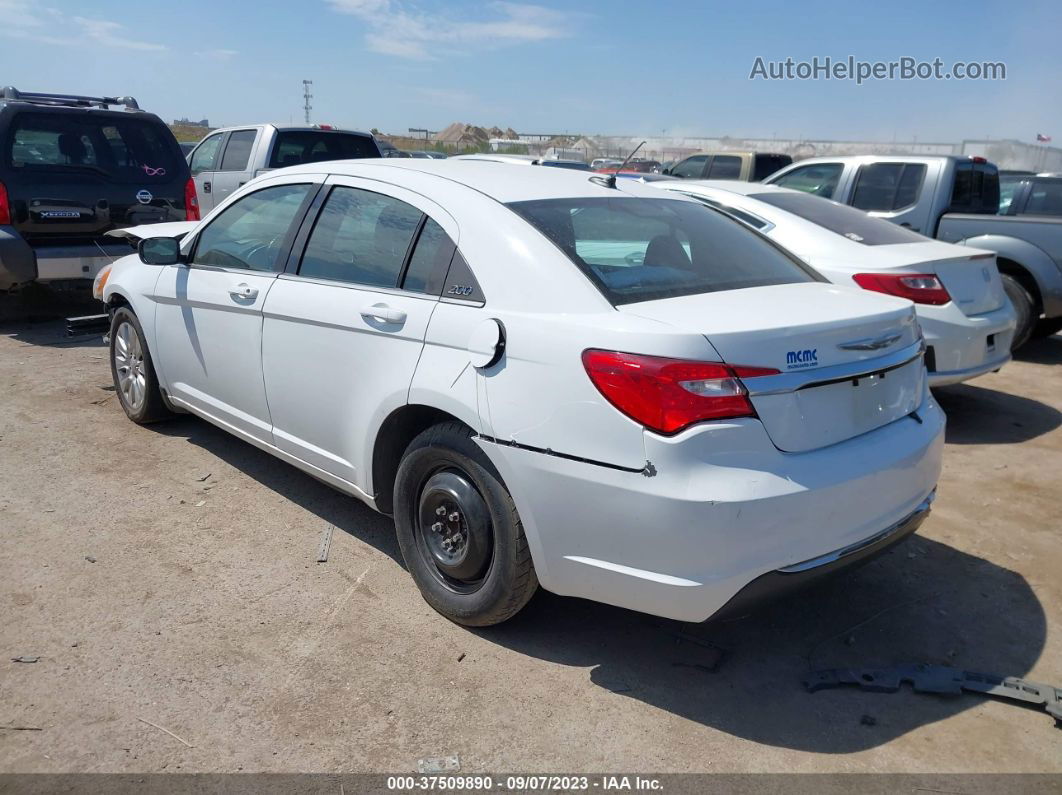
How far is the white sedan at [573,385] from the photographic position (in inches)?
103

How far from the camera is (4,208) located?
735cm

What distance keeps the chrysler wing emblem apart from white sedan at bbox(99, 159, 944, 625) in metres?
0.02

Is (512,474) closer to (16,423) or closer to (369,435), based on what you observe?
(369,435)

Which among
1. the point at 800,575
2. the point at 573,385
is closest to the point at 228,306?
the point at 573,385

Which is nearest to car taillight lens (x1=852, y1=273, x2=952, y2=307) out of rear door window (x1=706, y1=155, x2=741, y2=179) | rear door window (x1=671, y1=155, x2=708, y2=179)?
rear door window (x1=706, y1=155, x2=741, y2=179)

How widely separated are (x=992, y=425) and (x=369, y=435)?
4860 millimetres

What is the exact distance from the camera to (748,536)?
2600mm

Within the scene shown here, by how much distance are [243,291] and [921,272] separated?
13.7ft

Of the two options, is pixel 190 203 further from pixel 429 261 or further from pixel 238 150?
pixel 429 261

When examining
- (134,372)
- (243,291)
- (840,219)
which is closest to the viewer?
(243,291)

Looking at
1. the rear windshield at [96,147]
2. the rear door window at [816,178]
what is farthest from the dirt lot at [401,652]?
the rear door window at [816,178]

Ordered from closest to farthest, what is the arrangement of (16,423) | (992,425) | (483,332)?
(483,332), (16,423), (992,425)

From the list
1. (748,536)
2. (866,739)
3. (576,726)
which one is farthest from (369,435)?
(866,739)

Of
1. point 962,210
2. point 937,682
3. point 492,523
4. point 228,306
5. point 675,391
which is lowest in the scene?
point 937,682
